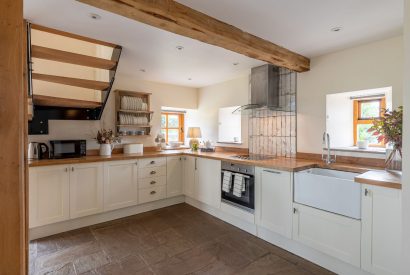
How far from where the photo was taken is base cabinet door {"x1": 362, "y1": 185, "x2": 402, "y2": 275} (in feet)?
5.26

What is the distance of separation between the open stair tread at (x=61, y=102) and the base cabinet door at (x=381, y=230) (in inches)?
132

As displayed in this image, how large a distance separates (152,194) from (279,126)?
2.23m

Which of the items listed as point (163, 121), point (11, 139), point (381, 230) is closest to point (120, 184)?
point (163, 121)

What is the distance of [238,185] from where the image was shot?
2.74 m

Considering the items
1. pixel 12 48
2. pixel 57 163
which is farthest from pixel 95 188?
pixel 12 48

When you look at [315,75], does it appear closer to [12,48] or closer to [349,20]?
[349,20]

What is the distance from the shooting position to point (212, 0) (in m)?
1.59

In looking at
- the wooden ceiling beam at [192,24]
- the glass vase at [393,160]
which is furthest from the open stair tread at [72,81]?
the glass vase at [393,160]

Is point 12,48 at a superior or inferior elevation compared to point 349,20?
inferior

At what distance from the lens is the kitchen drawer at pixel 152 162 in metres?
3.30

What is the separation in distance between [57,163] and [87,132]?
93 centimetres

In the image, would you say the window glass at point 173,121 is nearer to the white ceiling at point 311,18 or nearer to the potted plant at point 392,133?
the white ceiling at point 311,18

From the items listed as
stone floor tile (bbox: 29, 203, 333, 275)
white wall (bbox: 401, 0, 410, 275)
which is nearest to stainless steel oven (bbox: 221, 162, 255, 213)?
stone floor tile (bbox: 29, 203, 333, 275)

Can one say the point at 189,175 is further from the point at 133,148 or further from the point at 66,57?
the point at 66,57
